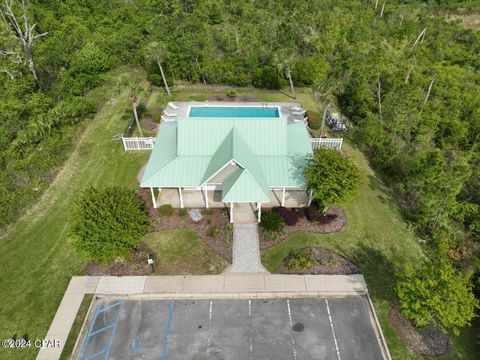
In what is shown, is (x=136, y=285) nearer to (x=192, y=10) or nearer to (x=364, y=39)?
(x=364, y=39)

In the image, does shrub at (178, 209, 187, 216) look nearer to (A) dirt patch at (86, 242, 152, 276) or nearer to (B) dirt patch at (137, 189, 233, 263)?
(B) dirt patch at (137, 189, 233, 263)

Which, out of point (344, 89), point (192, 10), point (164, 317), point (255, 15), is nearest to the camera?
point (164, 317)

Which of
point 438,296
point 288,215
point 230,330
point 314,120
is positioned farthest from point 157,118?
point 438,296

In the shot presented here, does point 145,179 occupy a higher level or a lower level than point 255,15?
lower

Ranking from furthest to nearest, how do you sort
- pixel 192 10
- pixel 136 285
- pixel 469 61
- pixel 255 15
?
pixel 192 10
pixel 255 15
pixel 469 61
pixel 136 285

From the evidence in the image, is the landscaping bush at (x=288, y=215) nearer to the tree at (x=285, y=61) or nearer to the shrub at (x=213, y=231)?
the shrub at (x=213, y=231)

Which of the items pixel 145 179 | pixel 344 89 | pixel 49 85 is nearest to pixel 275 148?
pixel 145 179

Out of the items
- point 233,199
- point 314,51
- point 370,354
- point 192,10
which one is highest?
point 192,10

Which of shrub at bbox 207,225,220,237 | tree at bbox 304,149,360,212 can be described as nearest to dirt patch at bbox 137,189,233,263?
shrub at bbox 207,225,220,237

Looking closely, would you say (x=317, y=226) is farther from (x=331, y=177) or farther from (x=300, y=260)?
(x=331, y=177)
